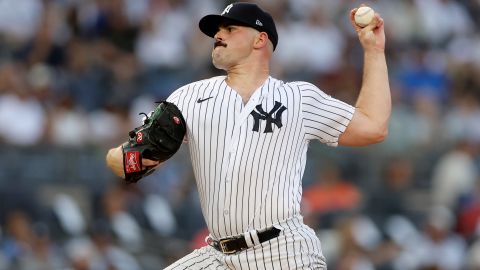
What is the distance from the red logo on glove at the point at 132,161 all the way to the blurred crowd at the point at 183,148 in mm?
4890

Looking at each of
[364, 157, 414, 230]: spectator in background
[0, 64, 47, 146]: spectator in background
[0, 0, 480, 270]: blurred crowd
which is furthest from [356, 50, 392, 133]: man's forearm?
[0, 64, 47, 146]: spectator in background

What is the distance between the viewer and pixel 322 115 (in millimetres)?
5434

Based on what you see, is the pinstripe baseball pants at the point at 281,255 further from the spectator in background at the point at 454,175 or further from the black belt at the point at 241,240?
the spectator in background at the point at 454,175

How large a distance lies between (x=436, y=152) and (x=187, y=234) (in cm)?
331

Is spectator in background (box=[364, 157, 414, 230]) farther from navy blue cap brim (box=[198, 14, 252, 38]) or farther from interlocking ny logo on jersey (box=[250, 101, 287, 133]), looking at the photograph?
interlocking ny logo on jersey (box=[250, 101, 287, 133])

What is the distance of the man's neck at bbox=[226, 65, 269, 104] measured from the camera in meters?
5.43

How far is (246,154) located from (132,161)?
528 millimetres

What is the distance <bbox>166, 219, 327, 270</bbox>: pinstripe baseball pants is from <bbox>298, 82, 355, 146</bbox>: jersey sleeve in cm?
45

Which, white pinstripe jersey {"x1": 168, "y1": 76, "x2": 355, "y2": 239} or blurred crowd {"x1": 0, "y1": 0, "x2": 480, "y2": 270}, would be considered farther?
blurred crowd {"x1": 0, "y1": 0, "x2": 480, "y2": 270}

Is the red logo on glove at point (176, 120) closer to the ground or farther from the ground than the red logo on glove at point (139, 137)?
farther from the ground

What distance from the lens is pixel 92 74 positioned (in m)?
12.6

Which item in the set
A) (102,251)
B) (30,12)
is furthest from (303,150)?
(30,12)

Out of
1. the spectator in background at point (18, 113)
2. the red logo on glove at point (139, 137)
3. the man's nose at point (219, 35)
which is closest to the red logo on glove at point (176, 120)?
the red logo on glove at point (139, 137)

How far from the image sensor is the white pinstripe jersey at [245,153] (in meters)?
5.29
